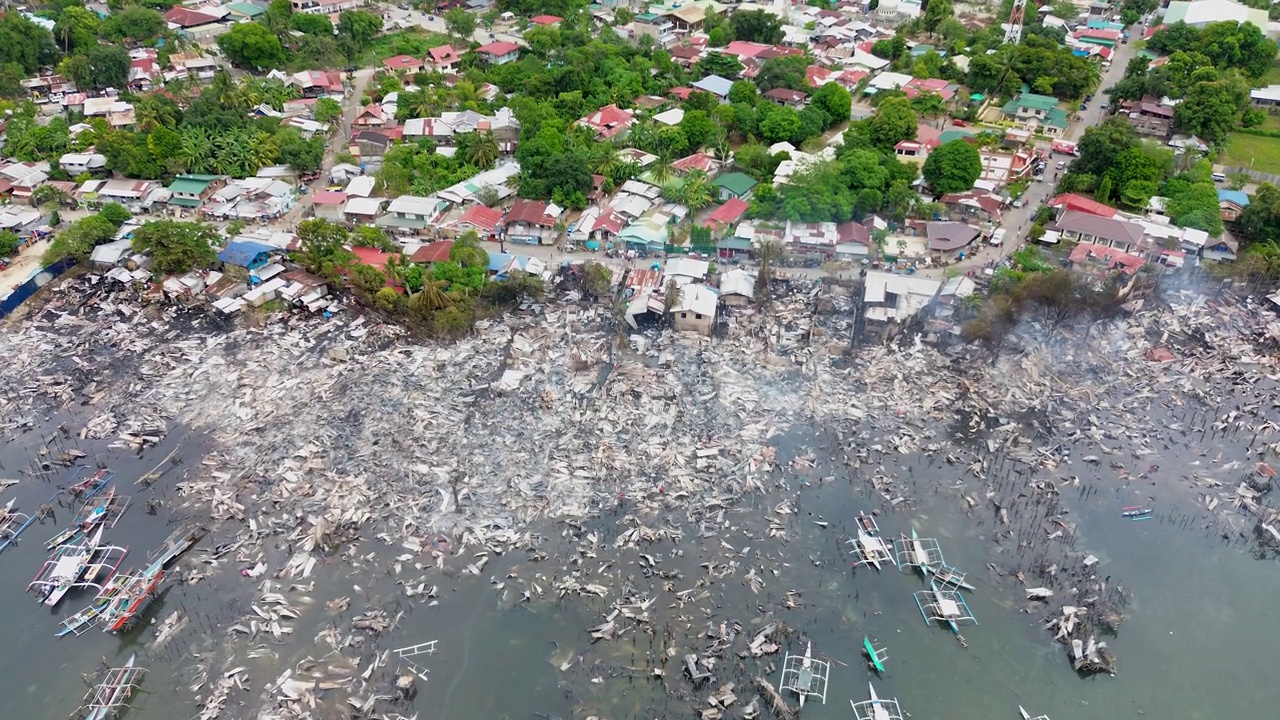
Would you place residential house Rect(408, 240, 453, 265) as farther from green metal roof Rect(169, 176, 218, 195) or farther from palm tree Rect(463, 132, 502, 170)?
green metal roof Rect(169, 176, 218, 195)

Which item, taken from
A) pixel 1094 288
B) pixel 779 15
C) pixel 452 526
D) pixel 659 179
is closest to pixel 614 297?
pixel 659 179

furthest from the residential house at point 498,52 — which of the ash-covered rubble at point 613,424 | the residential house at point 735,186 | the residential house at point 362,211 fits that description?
the ash-covered rubble at point 613,424

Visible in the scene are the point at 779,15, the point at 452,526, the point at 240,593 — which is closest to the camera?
the point at 240,593

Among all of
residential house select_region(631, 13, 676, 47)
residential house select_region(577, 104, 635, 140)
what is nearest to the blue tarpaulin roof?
residential house select_region(577, 104, 635, 140)

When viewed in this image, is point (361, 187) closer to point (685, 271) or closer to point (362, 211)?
point (362, 211)

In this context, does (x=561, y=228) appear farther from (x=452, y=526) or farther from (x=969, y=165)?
(x=969, y=165)

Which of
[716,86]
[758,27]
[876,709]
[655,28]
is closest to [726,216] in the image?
[716,86]
